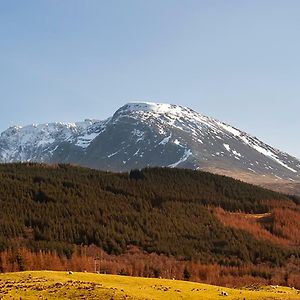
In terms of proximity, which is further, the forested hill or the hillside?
the forested hill

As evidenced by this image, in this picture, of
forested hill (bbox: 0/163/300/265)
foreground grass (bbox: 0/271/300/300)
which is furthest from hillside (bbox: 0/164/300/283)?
foreground grass (bbox: 0/271/300/300)

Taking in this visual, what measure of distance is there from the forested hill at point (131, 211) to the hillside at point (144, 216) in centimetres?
21

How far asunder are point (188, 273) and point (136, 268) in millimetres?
8176

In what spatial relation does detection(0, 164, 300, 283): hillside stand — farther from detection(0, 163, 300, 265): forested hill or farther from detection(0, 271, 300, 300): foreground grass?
detection(0, 271, 300, 300): foreground grass

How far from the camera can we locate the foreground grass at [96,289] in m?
36.3

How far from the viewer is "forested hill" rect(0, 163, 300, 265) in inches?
4301

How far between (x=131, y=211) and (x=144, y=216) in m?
4.86

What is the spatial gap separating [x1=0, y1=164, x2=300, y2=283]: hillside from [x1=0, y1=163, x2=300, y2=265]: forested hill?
8.2 inches

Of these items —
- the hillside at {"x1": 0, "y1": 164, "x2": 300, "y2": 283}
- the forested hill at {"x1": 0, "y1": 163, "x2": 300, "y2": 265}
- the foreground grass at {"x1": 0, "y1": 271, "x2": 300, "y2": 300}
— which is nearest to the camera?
the foreground grass at {"x1": 0, "y1": 271, "x2": 300, "y2": 300}

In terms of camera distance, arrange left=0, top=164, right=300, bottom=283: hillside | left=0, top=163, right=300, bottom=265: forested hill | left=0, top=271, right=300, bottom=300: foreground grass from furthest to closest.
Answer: left=0, top=163, right=300, bottom=265: forested hill, left=0, top=164, right=300, bottom=283: hillside, left=0, top=271, right=300, bottom=300: foreground grass

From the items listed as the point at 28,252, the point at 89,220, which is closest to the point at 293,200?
the point at 89,220

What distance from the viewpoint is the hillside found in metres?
107

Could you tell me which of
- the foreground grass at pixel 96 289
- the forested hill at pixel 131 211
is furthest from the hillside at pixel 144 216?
the foreground grass at pixel 96 289

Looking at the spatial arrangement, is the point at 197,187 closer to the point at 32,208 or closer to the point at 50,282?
the point at 32,208
